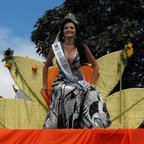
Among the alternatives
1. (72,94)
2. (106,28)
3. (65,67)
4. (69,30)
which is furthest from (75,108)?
(106,28)

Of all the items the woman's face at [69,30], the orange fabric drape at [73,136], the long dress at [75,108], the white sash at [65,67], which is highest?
the woman's face at [69,30]

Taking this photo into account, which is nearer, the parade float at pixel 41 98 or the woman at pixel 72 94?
the woman at pixel 72 94

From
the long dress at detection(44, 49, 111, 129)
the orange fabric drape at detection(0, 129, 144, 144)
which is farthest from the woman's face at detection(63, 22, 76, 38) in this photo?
the orange fabric drape at detection(0, 129, 144, 144)

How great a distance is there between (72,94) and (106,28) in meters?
7.16

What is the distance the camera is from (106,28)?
485 inches

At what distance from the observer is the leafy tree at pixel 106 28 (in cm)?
1177

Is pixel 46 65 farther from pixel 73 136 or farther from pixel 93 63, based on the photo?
pixel 73 136

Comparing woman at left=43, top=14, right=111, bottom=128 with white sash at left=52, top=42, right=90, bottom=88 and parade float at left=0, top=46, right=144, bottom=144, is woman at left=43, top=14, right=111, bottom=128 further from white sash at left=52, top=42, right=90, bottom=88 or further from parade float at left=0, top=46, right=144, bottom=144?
parade float at left=0, top=46, right=144, bottom=144

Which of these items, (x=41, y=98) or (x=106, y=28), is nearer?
(x=41, y=98)

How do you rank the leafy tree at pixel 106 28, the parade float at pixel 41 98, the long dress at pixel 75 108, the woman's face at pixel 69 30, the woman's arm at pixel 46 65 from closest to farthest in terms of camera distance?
the long dress at pixel 75 108 < the woman's face at pixel 69 30 < the woman's arm at pixel 46 65 < the parade float at pixel 41 98 < the leafy tree at pixel 106 28

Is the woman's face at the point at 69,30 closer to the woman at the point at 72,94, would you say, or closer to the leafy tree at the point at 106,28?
the woman at the point at 72,94

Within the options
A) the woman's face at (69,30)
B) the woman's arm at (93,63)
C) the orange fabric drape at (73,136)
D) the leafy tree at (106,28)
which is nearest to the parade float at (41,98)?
the woman's arm at (93,63)

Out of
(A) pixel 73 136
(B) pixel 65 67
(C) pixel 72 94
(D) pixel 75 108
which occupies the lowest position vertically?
(A) pixel 73 136

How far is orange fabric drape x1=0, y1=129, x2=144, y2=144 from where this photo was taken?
163 inches
